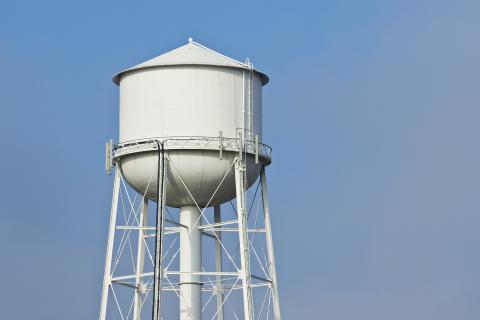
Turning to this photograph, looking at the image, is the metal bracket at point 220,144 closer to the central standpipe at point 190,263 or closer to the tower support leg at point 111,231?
the central standpipe at point 190,263

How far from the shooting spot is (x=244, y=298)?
58.6m

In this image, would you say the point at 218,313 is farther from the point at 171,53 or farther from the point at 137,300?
the point at 171,53

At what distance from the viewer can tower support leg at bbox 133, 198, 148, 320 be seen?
60781 mm

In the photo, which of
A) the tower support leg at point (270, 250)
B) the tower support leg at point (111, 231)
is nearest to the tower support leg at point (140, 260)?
the tower support leg at point (111, 231)

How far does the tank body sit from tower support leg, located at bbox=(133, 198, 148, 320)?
1.40 meters

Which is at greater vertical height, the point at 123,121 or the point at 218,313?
the point at 123,121

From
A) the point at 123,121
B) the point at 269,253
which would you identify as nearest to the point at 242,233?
the point at 269,253

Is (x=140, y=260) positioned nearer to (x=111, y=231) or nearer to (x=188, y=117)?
(x=111, y=231)

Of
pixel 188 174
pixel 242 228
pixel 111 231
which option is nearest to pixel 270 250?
pixel 242 228

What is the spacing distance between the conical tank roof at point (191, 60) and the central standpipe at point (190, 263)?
495 cm

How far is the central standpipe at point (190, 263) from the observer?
60406mm

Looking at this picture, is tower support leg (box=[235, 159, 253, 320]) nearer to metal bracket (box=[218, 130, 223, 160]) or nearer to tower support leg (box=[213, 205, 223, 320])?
metal bracket (box=[218, 130, 223, 160])

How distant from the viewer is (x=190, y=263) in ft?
199

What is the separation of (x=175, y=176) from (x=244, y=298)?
14.8ft
